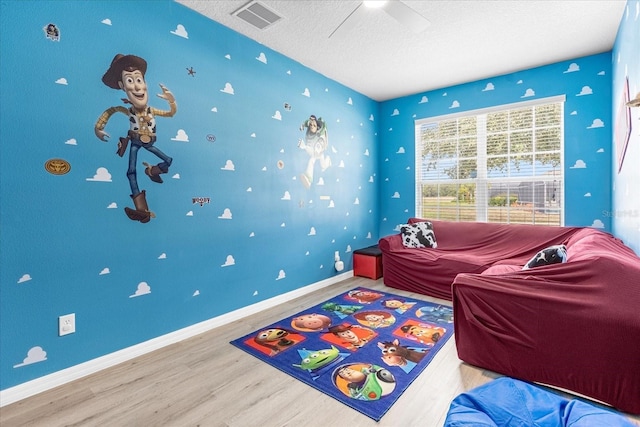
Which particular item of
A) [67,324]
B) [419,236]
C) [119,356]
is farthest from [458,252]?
[67,324]

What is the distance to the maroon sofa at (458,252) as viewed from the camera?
133 inches

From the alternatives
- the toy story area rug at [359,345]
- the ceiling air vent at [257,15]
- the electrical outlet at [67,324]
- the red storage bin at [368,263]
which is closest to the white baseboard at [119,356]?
the electrical outlet at [67,324]

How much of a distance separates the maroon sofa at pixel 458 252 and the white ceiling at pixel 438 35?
6.25 feet

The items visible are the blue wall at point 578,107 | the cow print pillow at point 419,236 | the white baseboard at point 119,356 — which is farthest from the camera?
the cow print pillow at point 419,236

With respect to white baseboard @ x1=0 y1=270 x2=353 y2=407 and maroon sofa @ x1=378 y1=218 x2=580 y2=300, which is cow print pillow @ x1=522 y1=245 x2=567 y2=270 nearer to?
maroon sofa @ x1=378 y1=218 x2=580 y2=300

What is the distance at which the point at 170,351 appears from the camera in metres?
2.33

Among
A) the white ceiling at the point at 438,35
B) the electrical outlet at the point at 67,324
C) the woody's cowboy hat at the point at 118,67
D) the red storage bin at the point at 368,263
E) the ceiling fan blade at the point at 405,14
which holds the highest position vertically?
the white ceiling at the point at 438,35

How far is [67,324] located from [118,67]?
1.74 meters

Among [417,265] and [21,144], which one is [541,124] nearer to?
[417,265]

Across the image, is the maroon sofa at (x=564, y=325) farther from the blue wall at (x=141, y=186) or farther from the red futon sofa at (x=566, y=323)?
the blue wall at (x=141, y=186)

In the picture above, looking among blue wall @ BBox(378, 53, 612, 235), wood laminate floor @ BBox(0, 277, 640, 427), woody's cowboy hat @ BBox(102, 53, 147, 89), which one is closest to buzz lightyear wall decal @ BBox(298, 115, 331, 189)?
woody's cowboy hat @ BBox(102, 53, 147, 89)

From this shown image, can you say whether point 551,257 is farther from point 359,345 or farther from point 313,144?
point 313,144

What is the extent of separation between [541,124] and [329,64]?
8.71 feet

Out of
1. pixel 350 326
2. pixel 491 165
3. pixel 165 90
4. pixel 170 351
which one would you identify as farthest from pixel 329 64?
pixel 170 351
